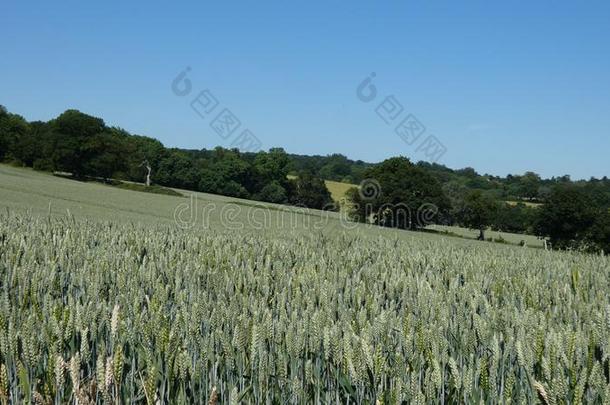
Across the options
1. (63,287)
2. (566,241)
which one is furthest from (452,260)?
(566,241)

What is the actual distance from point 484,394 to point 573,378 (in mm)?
347

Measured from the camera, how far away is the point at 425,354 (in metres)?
2.83

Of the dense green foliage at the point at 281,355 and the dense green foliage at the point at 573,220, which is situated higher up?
the dense green foliage at the point at 573,220

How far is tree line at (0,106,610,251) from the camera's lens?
45.7 m

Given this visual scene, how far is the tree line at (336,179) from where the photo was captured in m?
45.7

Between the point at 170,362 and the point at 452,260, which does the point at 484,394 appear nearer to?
the point at 170,362

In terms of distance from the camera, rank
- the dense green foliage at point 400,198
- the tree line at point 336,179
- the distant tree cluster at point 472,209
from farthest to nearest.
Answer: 1. the dense green foliage at point 400,198
2. the tree line at point 336,179
3. the distant tree cluster at point 472,209

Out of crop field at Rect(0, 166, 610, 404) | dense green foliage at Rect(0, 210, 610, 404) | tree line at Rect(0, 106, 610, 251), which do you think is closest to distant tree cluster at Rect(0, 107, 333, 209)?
tree line at Rect(0, 106, 610, 251)

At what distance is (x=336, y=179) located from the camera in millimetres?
85938

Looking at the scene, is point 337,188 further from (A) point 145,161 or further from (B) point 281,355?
(B) point 281,355

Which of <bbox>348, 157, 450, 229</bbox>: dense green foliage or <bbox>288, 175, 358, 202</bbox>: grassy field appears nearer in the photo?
<bbox>348, 157, 450, 229</bbox>: dense green foliage

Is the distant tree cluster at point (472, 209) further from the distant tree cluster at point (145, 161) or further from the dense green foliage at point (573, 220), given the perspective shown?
the distant tree cluster at point (145, 161)

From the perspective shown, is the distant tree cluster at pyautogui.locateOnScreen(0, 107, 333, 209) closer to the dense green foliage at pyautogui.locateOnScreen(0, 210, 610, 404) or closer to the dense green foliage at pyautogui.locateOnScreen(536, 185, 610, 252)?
the dense green foliage at pyautogui.locateOnScreen(536, 185, 610, 252)

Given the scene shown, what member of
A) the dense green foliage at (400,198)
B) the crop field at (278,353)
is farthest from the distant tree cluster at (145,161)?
the crop field at (278,353)
